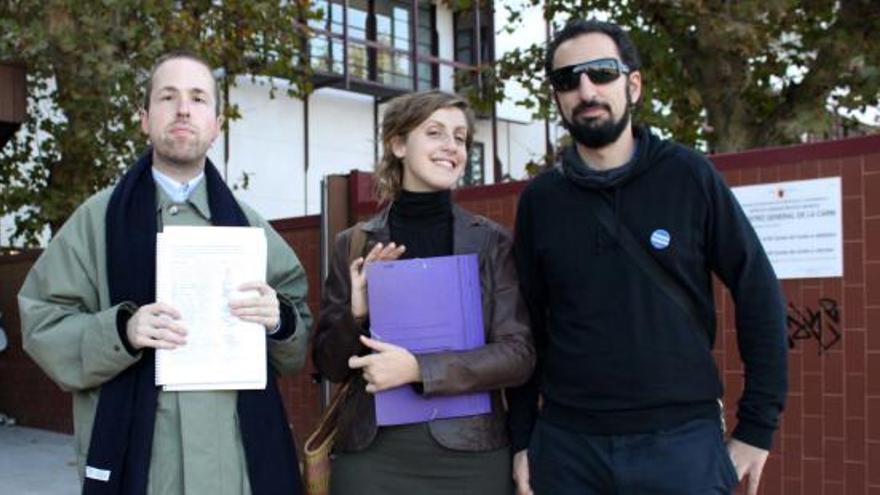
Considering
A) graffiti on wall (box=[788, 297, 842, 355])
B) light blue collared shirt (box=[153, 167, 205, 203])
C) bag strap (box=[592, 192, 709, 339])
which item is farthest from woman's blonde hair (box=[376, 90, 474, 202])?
graffiti on wall (box=[788, 297, 842, 355])

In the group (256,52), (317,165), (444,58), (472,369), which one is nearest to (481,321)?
(472,369)

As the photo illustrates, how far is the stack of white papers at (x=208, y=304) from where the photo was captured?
272cm

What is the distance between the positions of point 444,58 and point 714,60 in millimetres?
12251

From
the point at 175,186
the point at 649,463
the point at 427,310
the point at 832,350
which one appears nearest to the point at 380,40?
the point at 832,350

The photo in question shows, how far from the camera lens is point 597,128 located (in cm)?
272

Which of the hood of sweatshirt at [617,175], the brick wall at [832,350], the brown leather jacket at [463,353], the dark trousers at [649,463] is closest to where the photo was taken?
the dark trousers at [649,463]

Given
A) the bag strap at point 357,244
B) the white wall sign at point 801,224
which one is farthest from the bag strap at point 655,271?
the white wall sign at point 801,224

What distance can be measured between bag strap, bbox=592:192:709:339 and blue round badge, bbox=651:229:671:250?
0.03m

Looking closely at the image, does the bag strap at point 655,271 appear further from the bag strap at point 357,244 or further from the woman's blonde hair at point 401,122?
the bag strap at point 357,244

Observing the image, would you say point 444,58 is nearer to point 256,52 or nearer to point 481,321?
point 256,52

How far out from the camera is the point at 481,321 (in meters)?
2.94

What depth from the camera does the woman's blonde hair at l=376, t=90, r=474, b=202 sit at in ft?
10.0

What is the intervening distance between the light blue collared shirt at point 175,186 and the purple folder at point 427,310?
565mm

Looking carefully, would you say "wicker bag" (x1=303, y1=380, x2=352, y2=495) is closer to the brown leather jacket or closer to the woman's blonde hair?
the brown leather jacket
